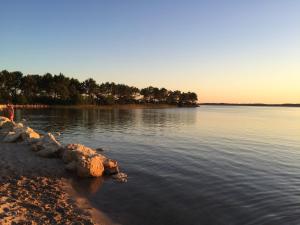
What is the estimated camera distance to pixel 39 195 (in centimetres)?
1292

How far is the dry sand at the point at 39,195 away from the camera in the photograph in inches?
412

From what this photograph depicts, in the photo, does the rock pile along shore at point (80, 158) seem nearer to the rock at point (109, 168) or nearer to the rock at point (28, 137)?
the rock at point (109, 168)

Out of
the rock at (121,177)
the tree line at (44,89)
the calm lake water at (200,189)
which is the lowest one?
the calm lake water at (200,189)

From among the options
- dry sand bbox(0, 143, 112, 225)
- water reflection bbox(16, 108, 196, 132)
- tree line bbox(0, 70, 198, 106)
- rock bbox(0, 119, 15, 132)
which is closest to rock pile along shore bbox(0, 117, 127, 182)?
dry sand bbox(0, 143, 112, 225)

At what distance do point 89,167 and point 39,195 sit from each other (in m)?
4.36

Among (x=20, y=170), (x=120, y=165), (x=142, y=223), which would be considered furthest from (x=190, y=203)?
(x=20, y=170)

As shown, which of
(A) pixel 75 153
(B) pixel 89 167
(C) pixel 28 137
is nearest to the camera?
(B) pixel 89 167

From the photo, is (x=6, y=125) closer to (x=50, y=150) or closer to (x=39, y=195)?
(x=50, y=150)

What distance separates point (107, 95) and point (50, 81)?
4320cm

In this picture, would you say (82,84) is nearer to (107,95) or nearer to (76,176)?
(107,95)

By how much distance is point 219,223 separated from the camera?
11828mm

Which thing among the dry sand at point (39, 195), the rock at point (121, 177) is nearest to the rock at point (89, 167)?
the dry sand at point (39, 195)

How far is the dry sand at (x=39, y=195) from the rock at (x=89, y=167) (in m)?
0.90

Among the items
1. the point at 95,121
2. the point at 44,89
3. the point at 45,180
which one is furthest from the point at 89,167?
the point at 44,89
